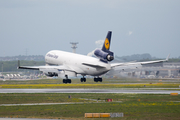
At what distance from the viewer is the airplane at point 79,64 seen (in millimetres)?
67188

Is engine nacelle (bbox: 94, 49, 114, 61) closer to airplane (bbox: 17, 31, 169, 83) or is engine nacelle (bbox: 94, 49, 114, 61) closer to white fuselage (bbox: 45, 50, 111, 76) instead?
airplane (bbox: 17, 31, 169, 83)

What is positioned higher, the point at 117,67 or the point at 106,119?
the point at 117,67

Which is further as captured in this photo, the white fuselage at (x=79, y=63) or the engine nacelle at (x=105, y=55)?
the white fuselage at (x=79, y=63)

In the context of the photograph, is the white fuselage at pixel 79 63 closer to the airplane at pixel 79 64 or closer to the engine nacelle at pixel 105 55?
the airplane at pixel 79 64

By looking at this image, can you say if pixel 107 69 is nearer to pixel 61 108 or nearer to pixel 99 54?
pixel 99 54

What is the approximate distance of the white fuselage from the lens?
68.6m

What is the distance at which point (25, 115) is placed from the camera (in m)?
32.6

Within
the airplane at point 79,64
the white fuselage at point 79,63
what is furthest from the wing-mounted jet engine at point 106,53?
the white fuselage at point 79,63

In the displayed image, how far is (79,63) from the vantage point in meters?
74.9

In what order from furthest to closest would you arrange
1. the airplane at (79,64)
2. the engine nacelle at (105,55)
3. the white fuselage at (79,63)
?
1. the white fuselage at (79,63)
2. the airplane at (79,64)
3. the engine nacelle at (105,55)

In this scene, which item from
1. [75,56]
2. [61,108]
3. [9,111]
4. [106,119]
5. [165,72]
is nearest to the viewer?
[106,119]

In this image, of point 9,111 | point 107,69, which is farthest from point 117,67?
point 9,111

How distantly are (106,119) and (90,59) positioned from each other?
41617mm

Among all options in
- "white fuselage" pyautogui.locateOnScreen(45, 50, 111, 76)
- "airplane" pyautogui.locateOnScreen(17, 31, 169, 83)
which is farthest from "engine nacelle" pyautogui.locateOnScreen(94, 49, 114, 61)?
"white fuselage" pyautogui.locateOnScreen(45, 50, 111, 76)
